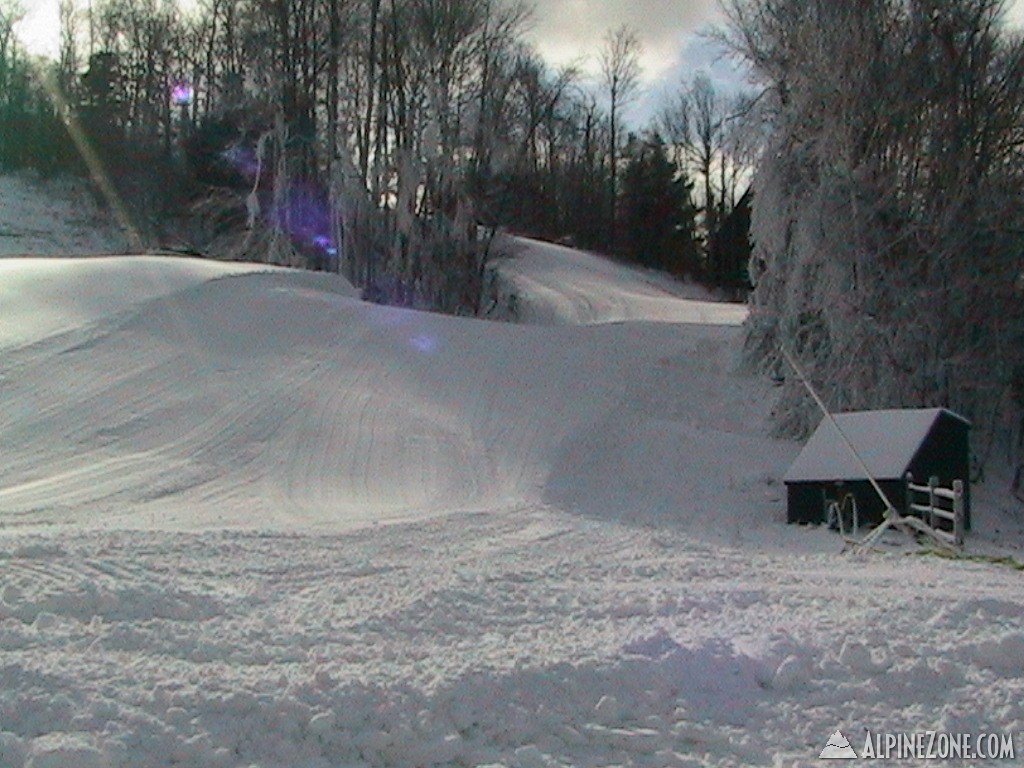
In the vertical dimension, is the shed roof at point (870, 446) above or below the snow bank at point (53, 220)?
below

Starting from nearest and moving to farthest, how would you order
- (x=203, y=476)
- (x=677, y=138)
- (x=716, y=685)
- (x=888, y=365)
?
(x=716, y=685)
(x=203, y=476)
(x=888, y=365)
(x=677, y=138)

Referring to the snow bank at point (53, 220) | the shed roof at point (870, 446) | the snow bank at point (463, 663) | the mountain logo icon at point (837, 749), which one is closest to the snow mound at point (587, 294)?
the shed roof at point (870, 446)

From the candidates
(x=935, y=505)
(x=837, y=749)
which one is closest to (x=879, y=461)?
(x=935, y=505)

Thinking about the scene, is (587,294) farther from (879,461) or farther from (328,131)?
(879,461)

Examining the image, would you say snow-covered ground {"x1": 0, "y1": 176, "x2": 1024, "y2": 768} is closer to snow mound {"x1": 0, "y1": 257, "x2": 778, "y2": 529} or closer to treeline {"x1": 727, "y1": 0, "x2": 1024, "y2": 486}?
snow mound {"x1": 0, "y1": 257, "x2": 778, "y2": 529}

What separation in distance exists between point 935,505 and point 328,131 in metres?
23.3

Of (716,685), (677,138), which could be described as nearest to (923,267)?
(716,685)

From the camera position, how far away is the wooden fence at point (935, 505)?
38.1ft

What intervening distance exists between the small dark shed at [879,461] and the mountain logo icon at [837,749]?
939cm

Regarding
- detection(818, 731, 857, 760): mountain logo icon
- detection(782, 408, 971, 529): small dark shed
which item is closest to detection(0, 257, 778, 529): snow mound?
detection(782, 408, 971, 529): small dark shed

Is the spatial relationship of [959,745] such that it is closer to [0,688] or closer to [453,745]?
[453,745]

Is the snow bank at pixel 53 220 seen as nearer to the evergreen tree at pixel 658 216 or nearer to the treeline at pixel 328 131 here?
the treeline at pixel 328 131

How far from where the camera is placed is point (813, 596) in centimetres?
666

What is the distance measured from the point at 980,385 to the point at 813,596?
44.6 ft
